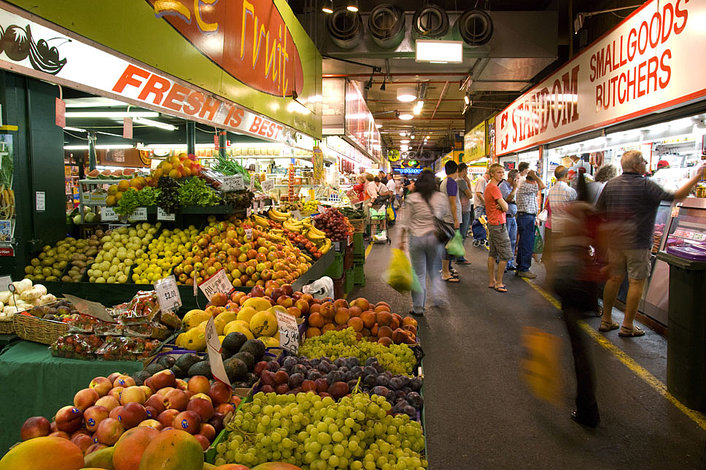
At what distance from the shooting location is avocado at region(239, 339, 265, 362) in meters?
2.64

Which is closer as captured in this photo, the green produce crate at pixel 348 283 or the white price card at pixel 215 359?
the white price card at pixel 215 359

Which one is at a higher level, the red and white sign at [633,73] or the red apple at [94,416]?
the red and white sign at [633,73]

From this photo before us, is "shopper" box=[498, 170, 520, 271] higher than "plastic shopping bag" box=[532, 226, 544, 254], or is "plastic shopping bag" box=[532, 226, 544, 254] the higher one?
"shopper" box=[498, 170, 520, 271]

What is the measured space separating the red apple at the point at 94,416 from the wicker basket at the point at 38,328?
1723mm

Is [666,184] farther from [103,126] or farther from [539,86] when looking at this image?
[103,126]

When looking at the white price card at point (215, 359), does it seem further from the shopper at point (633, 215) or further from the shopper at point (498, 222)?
the shopper at point (498, 222)

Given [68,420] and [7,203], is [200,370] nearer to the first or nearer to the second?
[68,420]

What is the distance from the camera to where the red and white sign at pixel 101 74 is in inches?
124

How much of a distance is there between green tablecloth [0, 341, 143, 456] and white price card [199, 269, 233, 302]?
89cm

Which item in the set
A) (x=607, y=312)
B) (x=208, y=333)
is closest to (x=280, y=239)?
(x=208, y=333)

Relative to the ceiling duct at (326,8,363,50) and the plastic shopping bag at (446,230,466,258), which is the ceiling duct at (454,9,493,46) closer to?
the ceiling duct at (326,8,363,50)

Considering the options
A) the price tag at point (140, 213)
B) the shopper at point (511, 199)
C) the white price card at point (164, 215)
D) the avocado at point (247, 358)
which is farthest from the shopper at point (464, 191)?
the avocado at point (247, 358)

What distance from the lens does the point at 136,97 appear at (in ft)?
13.7

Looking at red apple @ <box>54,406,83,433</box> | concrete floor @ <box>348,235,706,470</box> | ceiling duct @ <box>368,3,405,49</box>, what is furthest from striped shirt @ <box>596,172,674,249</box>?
ceiling duct @ <box>368,3,405,49</box>
